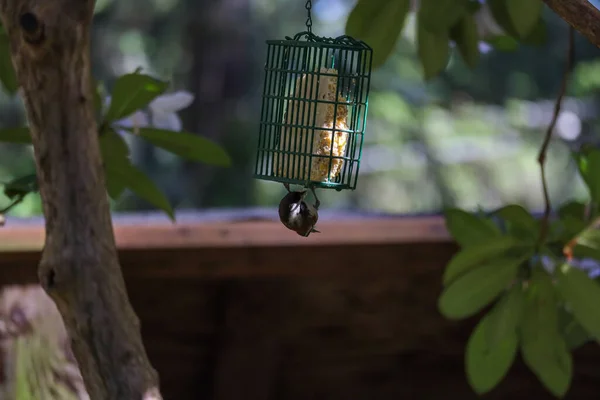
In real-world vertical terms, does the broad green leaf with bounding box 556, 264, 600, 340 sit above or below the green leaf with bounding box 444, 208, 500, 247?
below

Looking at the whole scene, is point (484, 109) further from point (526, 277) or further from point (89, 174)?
point (89, 174)

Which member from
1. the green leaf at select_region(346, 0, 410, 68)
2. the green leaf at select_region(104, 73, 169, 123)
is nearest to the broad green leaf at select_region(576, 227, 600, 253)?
the green leaf at select_region(346, 0, 410, 68)

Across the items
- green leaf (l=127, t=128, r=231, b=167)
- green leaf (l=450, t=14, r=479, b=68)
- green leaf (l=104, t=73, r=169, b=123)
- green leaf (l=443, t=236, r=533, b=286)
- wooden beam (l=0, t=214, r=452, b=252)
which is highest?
green leaf (l=450, t=14, r=479, b=68)

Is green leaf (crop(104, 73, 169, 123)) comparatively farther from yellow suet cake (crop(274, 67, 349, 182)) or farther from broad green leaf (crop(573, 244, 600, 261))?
broad green leaf (crop(573, 244, 600, 261))

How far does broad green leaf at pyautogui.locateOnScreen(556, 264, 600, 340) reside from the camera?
4.33ft

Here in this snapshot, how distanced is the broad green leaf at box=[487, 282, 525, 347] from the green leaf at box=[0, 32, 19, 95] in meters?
0.82

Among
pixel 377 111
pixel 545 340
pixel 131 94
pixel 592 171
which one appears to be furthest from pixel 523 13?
pixel 377 111

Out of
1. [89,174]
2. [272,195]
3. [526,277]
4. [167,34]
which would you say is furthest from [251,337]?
[167,34]

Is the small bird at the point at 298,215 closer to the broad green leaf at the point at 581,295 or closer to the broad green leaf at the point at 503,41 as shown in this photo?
the broad green leaf at the point at 581,295

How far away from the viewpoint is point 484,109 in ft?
27.7

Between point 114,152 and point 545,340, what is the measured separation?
731 millimetres

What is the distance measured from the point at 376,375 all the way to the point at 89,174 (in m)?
1.09

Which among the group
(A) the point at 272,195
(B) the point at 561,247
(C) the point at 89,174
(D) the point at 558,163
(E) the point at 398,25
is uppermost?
(E) the point at 398,25

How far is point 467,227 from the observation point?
145cm
